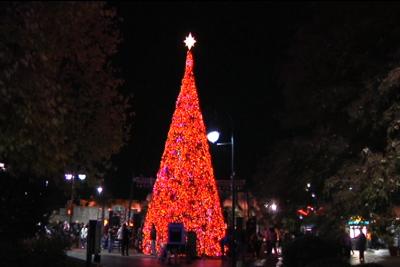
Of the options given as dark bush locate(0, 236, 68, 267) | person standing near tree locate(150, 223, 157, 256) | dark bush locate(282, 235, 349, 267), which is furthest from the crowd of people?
dark bush locate(0, 236, 68, 267)

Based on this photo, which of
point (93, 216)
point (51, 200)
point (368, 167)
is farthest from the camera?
point (93, 216)

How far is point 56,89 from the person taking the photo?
355 inches

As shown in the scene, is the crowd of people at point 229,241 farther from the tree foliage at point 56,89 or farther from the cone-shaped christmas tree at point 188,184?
the tree foliage at point 56,89

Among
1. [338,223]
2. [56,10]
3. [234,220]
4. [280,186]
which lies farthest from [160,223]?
[56,10]

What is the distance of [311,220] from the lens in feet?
44.4

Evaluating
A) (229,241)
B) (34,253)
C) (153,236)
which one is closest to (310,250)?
(229,241)

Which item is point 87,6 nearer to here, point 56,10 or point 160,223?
point 56,10

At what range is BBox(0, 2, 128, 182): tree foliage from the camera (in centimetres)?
825

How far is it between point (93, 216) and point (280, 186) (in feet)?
126

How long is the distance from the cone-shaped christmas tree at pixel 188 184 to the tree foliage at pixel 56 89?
12391 millimetres

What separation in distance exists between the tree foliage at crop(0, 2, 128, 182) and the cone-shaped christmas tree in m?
12.4

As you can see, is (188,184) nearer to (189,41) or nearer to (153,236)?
(153,236)

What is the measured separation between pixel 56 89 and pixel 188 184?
633 inches

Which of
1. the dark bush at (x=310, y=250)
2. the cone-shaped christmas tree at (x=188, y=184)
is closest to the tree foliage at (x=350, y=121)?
the dark bush at (x=310, y=250)
